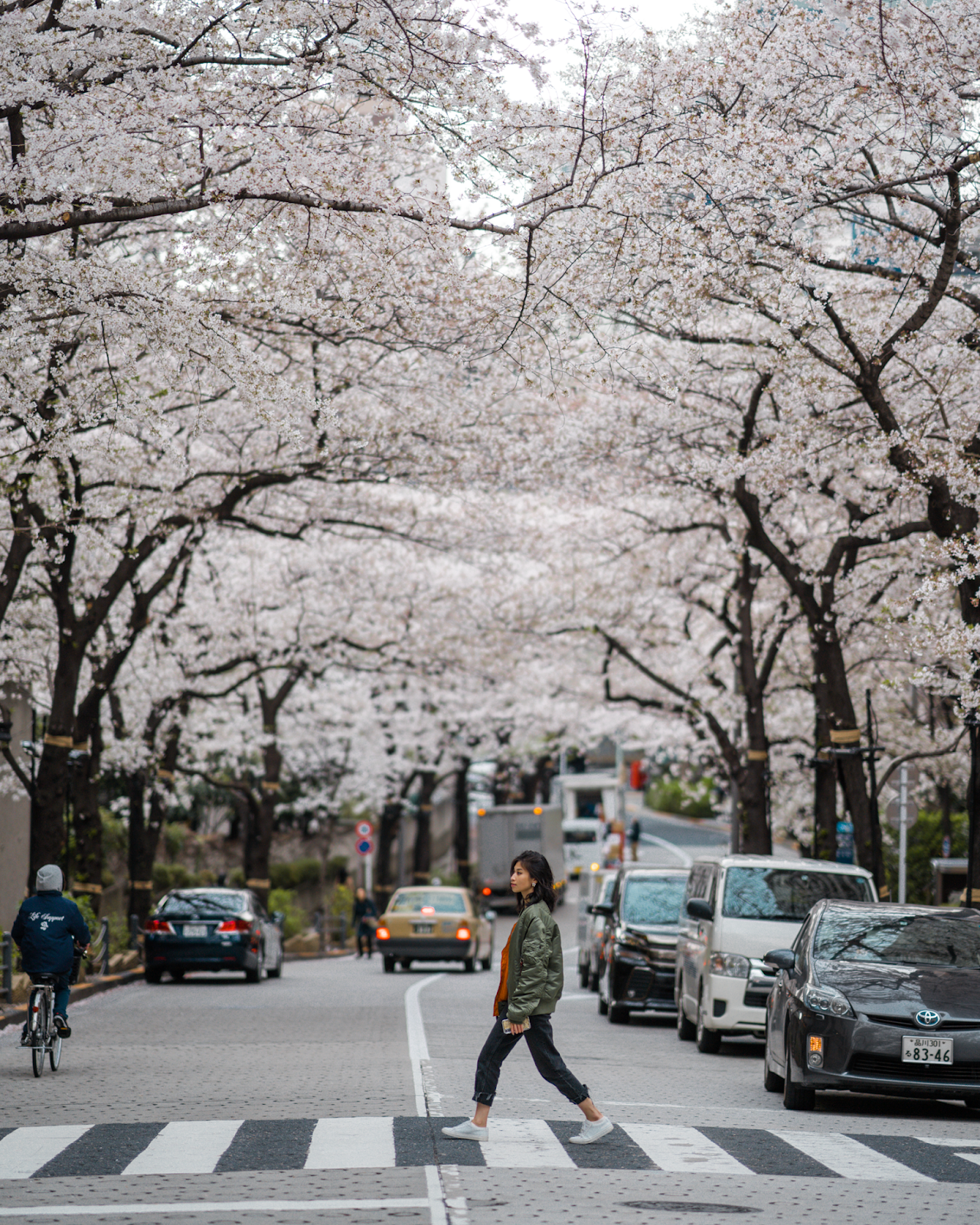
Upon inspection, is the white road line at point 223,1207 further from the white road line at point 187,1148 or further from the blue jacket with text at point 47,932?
the blue jacket with text at point 47,932

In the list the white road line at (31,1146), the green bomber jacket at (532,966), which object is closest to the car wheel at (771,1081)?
the green bomber jacket at (532,966)

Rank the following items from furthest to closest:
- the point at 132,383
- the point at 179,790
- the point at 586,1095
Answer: the point at 179,790, the point at 132,383, the point at 586,1095

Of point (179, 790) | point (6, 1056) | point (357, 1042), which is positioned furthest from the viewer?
point (179, 790)

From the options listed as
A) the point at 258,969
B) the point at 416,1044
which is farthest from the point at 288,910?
the point at 416,1044

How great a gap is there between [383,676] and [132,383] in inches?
994

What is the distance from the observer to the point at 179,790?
151 ft

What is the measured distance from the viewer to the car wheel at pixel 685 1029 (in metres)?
17.7

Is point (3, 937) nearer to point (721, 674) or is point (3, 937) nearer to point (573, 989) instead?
point (573, 989)

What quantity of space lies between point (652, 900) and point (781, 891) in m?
4.88

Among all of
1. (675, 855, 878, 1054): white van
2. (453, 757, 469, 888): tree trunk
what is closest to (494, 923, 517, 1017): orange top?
(675, 855, 878, 1054): white van

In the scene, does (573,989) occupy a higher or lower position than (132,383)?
lower

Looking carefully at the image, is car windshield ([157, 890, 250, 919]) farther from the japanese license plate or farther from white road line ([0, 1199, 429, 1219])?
white road line ([0, 1199, 429, 1219])

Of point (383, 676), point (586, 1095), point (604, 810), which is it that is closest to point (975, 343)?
point (586, 1095)

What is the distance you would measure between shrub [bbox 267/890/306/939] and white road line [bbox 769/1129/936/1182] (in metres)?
35.7
